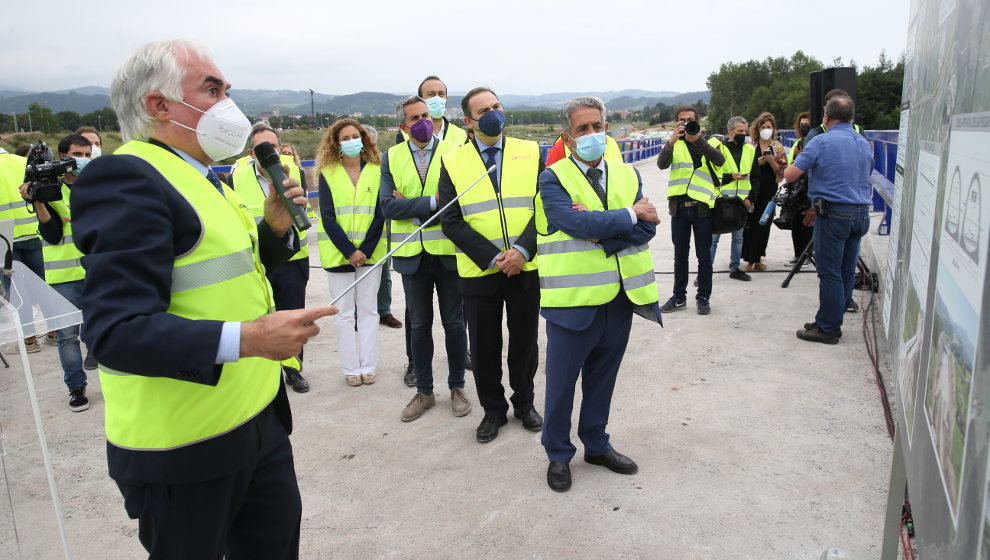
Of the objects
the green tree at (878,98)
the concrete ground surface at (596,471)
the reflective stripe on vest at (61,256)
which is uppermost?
the green tree at (878,98)

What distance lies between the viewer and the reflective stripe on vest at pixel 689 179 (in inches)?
237

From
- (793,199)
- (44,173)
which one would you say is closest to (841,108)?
(793,199)

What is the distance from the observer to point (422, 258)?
434 centimetres

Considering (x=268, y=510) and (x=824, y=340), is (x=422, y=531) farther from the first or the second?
(x=824, y=340)

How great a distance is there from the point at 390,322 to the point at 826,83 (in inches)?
208

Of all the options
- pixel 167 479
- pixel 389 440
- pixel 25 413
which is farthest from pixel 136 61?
pixel 389 440

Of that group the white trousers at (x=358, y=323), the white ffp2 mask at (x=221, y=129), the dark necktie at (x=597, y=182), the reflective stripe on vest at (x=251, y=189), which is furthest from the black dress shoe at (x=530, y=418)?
the white ffp2 mask at (x=221, y=129)

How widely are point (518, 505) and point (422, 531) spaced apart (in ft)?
1.65

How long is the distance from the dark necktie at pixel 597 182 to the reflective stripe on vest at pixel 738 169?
3553 millimetres

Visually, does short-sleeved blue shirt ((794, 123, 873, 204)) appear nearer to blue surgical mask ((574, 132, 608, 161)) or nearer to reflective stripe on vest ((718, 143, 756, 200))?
reflective stripe on vest ((718, 143, 756, 200))

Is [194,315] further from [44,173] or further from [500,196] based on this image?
[44,173]

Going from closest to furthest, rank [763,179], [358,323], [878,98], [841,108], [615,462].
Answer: [615,462] < [358,323] < [841,108] < [763,179] < [878,98]

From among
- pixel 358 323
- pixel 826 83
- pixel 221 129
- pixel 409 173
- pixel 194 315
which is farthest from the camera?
pixel 826 83

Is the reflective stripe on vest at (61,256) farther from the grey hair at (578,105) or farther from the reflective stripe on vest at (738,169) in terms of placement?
the reflective stripe on vest at (738,169)
